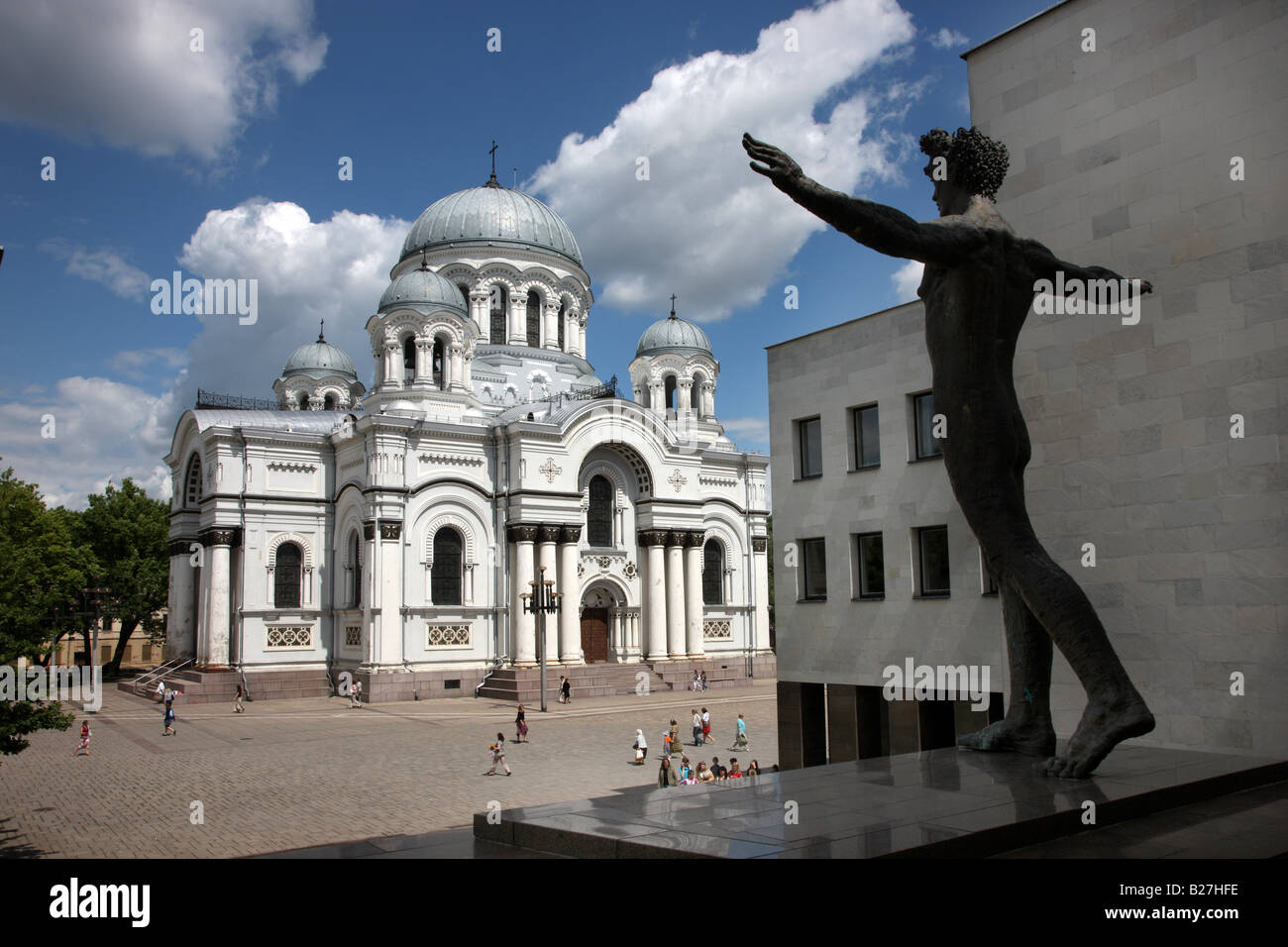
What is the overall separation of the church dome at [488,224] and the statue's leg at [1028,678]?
4429 centimetres

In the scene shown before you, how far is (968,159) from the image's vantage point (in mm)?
8695

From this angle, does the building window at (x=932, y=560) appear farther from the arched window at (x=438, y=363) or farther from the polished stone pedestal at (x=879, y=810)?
the arched window at (x=438, y=363)

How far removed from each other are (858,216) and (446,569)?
34346 mm

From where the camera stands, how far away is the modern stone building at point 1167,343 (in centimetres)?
1126

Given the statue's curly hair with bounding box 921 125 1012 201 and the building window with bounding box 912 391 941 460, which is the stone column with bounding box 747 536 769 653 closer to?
the building window with bounding box 912 391 941 460

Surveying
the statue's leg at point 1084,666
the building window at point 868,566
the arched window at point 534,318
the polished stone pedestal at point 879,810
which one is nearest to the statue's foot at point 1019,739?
the polished stone pedestal at point 879,810

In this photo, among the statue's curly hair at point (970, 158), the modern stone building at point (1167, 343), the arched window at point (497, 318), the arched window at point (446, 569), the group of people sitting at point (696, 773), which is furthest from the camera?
the arched window at point (497, 318)

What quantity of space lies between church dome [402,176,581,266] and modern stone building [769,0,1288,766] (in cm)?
3792

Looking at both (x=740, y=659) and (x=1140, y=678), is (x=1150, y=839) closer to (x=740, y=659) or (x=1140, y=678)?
(x=1140, y=678)

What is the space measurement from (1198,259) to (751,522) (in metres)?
37.4

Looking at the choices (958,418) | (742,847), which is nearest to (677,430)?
(958,418)

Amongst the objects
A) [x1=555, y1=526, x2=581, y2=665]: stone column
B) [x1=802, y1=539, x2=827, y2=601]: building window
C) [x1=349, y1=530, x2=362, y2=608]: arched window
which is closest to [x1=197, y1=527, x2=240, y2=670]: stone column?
[x1=349, y1=530, x2=362, y2=608]: arched window

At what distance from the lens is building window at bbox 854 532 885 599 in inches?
730

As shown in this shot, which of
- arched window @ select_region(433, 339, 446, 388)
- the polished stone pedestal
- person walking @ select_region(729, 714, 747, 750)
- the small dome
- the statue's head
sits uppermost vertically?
the small dome
